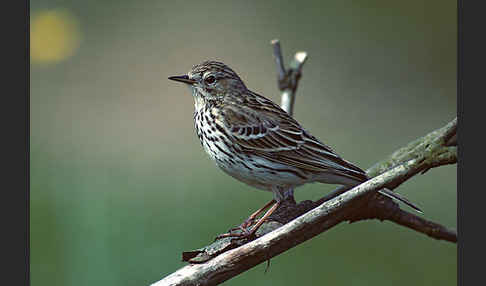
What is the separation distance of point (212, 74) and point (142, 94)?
2.20 metres

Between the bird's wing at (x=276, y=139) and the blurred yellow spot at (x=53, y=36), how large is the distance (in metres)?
1.84

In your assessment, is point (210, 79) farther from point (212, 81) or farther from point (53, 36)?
point (53, 36)

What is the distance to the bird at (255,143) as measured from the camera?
79.8 inches

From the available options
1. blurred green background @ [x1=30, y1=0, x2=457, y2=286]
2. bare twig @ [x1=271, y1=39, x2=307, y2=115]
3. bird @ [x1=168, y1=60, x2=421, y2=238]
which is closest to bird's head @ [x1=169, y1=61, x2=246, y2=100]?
bird @ [x1=168, y1=60, x2=421, y2=238]

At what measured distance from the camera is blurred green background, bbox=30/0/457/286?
2871mm

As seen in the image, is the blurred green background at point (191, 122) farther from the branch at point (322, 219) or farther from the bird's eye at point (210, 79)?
the bird's eye at point (210, 79)

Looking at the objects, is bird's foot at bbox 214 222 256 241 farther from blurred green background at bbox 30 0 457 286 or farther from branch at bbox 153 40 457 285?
blurred green background at bbox 30 0 457 286

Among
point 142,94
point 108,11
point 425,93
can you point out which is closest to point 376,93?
point 425,93

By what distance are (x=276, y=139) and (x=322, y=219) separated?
19.8 inches

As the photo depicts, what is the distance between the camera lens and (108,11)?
4598 millimetres

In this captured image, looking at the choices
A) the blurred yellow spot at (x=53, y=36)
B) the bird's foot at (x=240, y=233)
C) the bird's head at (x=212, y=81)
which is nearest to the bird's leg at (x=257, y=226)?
the bird's foot at (x=240, y=233)

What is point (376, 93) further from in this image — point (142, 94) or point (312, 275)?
point (312, 275)

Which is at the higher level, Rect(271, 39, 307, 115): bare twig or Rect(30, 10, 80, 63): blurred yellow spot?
Rect(30, 10, 80, 63): blurred yellow spot

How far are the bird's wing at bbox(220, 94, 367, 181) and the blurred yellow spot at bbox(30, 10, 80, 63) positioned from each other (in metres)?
1.84
